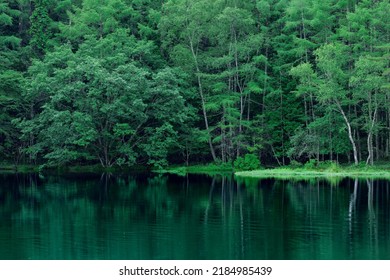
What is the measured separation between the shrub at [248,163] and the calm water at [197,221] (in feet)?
37.8

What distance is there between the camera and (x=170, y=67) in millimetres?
47406

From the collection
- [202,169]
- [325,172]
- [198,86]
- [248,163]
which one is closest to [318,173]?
[325,172]

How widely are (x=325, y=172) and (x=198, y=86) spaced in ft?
43.2

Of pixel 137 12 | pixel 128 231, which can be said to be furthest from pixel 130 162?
pixel 128 231

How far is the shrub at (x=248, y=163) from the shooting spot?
42.1 metres

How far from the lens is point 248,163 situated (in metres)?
42.4

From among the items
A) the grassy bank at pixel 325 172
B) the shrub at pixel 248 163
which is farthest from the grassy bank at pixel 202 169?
the grassy bank at pixel 325 172

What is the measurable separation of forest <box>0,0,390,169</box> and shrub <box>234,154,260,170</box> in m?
0.16

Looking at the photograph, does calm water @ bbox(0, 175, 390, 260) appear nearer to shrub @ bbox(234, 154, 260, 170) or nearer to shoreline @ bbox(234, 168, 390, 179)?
shoreline @ bbox(234, 168, 390, 179)

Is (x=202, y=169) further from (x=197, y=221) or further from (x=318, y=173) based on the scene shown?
(x=197, y=221)

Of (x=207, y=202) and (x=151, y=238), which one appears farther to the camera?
(x=207, y=202)

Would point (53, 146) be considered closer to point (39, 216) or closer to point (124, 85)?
point (124, 85)
